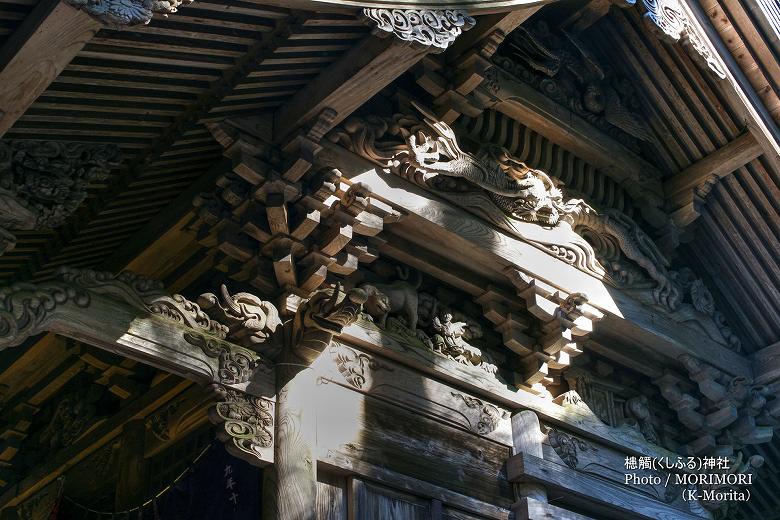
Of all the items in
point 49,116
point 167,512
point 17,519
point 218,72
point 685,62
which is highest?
point 685,62

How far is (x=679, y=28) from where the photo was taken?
5938 millimetres

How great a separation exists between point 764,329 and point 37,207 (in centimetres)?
434

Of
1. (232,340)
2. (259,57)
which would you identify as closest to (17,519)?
(232,340)

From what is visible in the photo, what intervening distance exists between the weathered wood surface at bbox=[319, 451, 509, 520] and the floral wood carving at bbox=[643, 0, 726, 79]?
8.30 ft

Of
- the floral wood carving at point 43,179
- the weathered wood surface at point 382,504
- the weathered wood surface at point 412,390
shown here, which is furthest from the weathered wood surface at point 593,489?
the floral wood carving at point 43,179

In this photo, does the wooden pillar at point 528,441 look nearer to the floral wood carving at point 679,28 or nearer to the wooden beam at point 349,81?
the wooden beam at point 349,81

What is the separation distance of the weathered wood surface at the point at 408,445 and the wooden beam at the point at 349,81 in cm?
118

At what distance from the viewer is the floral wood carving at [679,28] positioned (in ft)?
19.1

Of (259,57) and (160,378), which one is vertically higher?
(259,57)

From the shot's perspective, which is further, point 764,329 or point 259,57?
point 764,329

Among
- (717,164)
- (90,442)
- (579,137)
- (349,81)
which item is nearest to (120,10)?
(349,81)

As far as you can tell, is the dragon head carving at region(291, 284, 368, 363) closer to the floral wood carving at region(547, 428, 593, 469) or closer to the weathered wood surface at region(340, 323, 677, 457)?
the weathered wood surface at region(340, 323, 677, 457)

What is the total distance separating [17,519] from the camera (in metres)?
6.12

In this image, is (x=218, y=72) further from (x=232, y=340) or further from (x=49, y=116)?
(x=232, y=340)
